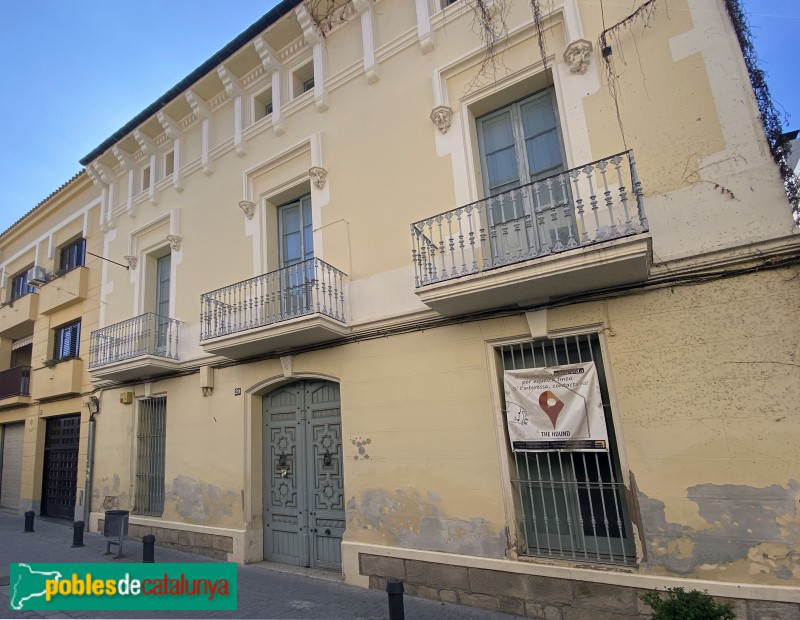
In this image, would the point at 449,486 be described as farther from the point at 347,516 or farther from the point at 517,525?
the point at 347,516

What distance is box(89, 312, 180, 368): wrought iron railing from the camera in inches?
367

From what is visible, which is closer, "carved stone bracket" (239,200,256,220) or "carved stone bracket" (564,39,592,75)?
"carved stone bracket" (564,39,592,75)

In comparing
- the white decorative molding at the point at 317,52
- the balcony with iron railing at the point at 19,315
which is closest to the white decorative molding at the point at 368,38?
the white decorative molding at the point at 317,52

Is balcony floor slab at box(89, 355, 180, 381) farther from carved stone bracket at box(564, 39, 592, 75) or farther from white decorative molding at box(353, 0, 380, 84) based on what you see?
carved stone bracket at box(564, 39, 592, 75)

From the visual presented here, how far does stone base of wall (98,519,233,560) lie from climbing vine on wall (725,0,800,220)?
348 inches

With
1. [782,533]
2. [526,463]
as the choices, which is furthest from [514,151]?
[782,533]

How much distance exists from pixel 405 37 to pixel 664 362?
604 centimetres

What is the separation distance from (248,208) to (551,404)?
21.0ft

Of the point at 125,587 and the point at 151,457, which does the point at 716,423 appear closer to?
the point at 125,587

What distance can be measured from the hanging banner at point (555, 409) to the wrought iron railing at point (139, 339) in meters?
6.90

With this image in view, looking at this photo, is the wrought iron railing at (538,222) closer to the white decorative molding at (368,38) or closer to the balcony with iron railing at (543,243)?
the balcony with iron railing at (543,243)

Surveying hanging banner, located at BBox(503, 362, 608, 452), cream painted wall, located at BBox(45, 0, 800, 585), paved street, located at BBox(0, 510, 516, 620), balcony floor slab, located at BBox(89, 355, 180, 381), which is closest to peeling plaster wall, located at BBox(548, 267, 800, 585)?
cream painted wall, located at BBox(45, 0, 800, 585)

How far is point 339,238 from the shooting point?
7.39 metres

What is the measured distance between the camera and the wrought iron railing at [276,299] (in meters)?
6.92
